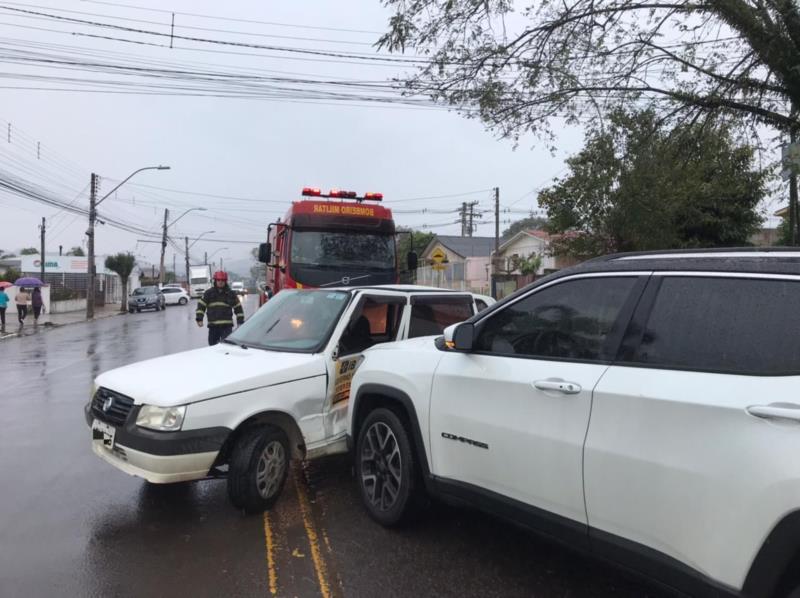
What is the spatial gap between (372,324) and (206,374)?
5.47 ft

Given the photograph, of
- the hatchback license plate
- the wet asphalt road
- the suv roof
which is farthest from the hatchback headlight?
the suv roof

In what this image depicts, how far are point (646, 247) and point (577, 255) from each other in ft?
9.81

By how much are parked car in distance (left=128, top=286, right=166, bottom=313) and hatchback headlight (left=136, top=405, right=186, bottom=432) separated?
35.3 m

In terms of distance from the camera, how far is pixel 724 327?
2312 millimetres

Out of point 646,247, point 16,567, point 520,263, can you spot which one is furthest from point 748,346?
point 520,263

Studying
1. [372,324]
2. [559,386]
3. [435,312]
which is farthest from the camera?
[435,312]

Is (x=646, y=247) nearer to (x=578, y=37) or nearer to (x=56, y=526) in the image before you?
(x=578, y=37)

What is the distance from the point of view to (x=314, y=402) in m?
4.40

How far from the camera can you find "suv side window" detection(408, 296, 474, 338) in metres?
5.47

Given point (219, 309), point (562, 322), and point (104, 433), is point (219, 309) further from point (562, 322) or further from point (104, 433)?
point (562, 322)

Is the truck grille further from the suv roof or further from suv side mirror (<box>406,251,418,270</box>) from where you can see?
suv side mirror (<box>406,251,418,270</box>)

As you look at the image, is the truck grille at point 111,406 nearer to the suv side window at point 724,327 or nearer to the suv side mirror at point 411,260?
the suv side window at point 724,327

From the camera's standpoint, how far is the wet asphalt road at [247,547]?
3.15 meters

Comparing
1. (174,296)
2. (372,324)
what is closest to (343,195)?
(372,324)
